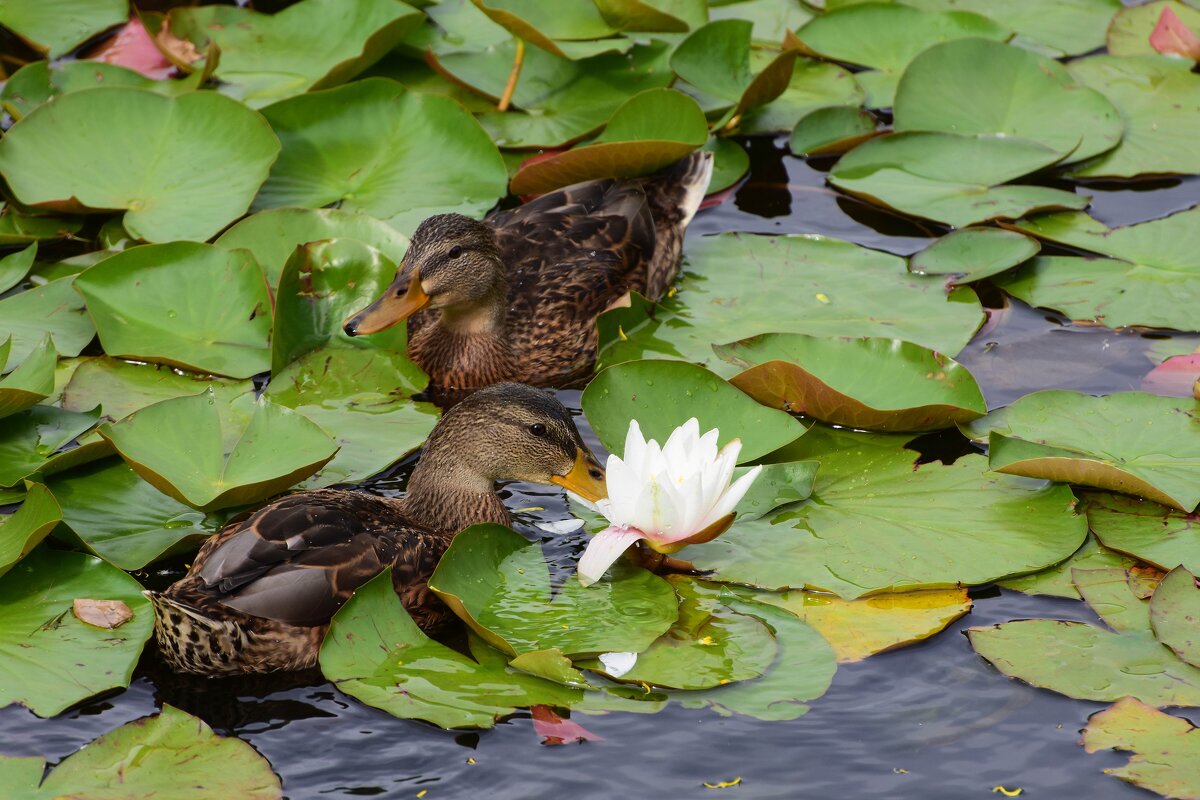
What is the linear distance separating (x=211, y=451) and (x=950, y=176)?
4652mm

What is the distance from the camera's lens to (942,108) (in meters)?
8.86

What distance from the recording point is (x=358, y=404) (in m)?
6.88

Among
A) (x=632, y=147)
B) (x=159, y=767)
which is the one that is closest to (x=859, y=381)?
(x=632, y=147)

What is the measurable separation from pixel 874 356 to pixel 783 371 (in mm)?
519

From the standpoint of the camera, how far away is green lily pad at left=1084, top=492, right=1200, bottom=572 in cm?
582

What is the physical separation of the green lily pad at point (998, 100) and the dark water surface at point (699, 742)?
3.94 m

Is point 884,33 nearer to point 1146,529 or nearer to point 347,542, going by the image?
point 1146,529

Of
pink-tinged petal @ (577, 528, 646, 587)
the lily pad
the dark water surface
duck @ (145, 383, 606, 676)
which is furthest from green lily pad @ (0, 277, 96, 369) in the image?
the lily pad

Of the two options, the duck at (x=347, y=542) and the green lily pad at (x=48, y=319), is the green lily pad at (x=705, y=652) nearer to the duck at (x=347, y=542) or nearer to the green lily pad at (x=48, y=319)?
the duck at (x=347, y=542)

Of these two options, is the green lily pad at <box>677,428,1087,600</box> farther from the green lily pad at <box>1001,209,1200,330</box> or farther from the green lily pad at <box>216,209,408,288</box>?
the green lily pad at <box>216,209,408,288</box>

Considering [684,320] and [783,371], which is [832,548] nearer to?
[783,371]

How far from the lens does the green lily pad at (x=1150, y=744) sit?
4.89 metres

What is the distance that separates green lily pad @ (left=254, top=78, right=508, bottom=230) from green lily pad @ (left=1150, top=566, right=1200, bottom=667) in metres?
4.19

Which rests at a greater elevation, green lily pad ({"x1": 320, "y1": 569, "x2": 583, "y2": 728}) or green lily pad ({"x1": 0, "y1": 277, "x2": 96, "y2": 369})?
green lily pad ({"x1": 0, "y1": 277, "x2": 96, "y2": 369})
